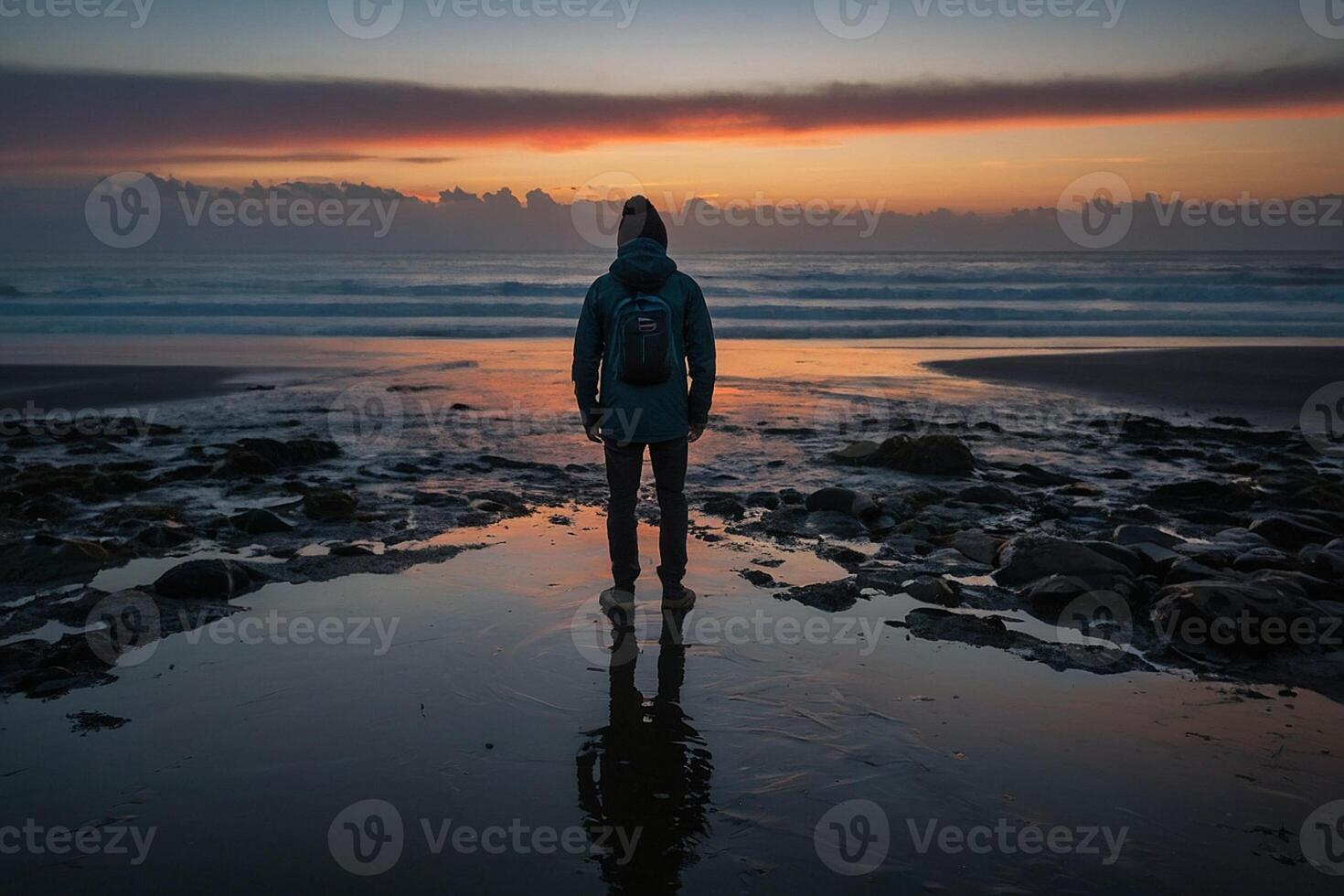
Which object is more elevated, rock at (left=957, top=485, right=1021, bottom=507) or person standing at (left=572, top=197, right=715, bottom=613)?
person standing at (left=572, top=197, right=715, bottom=613)

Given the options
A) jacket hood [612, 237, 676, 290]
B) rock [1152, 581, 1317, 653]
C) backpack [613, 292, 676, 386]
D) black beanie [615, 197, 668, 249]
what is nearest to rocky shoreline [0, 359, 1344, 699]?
rock [1152, 581, 1317, 653]

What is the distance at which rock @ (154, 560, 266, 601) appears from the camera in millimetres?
5699

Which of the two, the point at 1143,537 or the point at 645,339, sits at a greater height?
the point at 645,339

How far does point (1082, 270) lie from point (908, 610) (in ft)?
181

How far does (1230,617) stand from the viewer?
519cm

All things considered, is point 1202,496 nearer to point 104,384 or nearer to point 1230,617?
point 1230,617

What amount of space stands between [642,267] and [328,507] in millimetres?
3737

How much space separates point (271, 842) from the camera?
3182 mm

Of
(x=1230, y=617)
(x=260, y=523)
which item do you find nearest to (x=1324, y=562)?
(x=1230, y=617)

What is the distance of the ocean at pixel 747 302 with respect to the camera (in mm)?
27969

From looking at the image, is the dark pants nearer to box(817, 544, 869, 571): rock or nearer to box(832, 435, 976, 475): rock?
box(817, 544, 869, 571): rock

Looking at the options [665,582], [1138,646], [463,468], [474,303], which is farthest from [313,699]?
[474,303]

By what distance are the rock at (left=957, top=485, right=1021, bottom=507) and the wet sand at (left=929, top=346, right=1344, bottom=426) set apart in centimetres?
694

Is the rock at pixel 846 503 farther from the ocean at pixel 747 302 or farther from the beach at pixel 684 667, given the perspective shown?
the ocean at pixel 747 302
